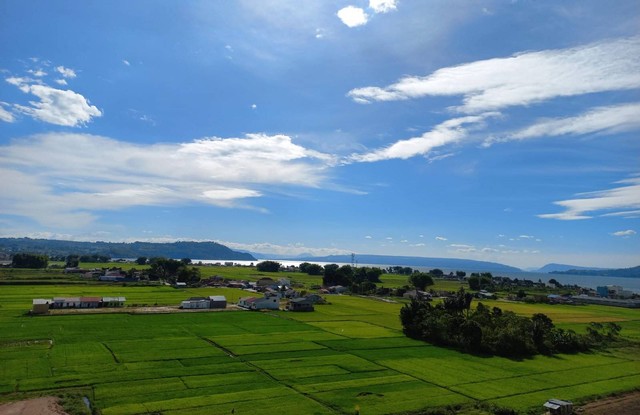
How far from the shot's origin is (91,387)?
89.9ft

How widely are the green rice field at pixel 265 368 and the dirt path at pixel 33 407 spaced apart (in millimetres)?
1346

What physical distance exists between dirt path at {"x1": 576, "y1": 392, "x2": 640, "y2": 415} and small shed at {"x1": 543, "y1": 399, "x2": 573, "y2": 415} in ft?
5.88

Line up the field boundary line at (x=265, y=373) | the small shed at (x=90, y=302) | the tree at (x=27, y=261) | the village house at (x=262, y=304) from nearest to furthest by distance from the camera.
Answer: the field boundary line at (x=265, y=373) < the small shed at (x=90, y=302) < the village house at (x=262, y=304) < the tree at (x=27, y=261)

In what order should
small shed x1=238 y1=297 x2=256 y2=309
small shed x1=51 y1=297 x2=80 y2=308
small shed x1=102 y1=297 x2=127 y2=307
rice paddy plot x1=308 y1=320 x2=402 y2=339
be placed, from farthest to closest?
small shed x1=238 y1=297 x2=256 y2=309
small shed x1=102 y1=297 x2=127 y2=307
small shed x1=51 y1=297 x2=80 y2=308
rice paddy plot x1=308 y1=320 x2=402 y2=339

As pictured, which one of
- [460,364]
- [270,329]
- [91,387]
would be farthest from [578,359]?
[91,387]

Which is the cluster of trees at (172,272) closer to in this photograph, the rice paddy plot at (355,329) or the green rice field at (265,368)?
the green rice field at (265,368)

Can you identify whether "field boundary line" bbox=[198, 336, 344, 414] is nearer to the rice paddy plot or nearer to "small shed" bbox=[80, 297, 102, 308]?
the rice paddy plot

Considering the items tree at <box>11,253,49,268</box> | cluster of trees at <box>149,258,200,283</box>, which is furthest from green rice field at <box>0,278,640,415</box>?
tree at <box>11,253,49,268</box>

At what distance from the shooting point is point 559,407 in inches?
1057

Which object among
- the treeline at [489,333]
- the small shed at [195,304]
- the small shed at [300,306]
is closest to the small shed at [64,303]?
the small shed at [195,304]

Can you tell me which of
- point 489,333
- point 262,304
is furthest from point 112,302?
point 489,333

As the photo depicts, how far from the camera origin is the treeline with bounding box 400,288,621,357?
1735 inches

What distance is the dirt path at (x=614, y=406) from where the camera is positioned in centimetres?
2855

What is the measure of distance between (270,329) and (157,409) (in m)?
26.7
